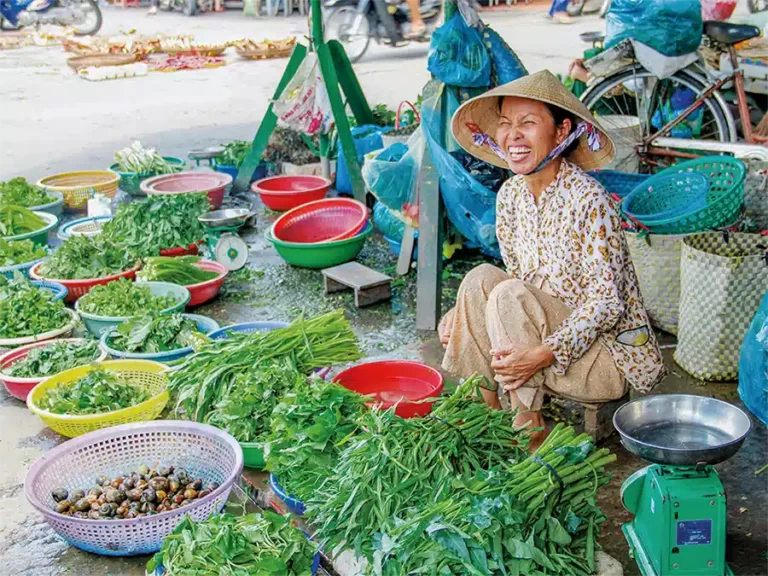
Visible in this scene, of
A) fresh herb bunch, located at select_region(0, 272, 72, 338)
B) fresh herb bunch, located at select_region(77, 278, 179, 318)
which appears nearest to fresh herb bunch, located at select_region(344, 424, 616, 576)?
fresh herb bunch, located at select_region(77, 278, 179, 318)

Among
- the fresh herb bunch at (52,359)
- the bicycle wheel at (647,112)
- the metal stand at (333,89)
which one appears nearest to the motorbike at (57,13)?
the metal stand at (333,89)

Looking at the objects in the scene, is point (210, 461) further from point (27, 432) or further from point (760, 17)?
point (760, 17)

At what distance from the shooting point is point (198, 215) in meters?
5.25

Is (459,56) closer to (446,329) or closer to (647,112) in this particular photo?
(446,329)

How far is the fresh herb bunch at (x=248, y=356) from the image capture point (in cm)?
320

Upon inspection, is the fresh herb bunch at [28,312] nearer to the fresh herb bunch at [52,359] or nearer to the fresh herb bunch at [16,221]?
the fresh herb bunch at [52,359]

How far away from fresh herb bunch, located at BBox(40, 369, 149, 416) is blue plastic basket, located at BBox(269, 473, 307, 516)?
791 millimetres

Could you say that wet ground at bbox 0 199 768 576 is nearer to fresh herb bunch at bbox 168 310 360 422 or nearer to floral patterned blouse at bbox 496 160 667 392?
floral patterned blouse at bbox 496 160 667 392

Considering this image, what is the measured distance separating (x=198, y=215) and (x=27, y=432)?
1.99m

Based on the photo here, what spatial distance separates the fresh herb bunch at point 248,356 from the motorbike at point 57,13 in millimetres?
15749

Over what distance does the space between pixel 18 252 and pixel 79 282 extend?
642mm

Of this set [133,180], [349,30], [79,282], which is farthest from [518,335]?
[349,30]

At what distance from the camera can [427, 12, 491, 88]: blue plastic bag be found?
14.0ft

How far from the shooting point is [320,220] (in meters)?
5.55
